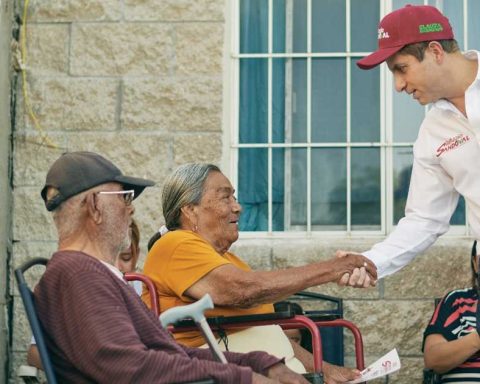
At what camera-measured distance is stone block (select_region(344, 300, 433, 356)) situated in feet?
21.8

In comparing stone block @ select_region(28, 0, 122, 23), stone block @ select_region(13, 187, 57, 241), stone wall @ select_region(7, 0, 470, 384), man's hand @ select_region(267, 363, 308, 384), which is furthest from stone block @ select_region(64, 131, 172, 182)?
man's hand @ select_region(267, 363, 308, 384)

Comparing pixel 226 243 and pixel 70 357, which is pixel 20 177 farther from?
pixel 70 357

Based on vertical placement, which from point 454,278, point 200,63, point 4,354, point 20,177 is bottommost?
point 4,354

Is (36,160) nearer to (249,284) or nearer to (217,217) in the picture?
(217,217)

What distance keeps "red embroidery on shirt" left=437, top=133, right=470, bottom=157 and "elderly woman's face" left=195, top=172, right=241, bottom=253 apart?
95 centimetres

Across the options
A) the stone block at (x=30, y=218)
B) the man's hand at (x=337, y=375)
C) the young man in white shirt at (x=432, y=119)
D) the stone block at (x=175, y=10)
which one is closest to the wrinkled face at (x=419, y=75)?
the young man in white shirt at (x=432, y=119)

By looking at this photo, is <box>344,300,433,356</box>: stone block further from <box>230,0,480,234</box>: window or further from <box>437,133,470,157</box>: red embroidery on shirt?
<box>437,133,470,157</box>: red embroidery on shirt

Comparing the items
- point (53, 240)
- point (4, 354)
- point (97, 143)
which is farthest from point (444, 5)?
point (4, 354)

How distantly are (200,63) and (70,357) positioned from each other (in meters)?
3.28

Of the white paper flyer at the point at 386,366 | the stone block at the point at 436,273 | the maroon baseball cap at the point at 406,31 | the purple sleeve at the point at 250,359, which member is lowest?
the white paper flyer at the point at 386,366

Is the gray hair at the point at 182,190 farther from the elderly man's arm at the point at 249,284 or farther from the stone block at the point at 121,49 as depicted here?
the stone block at the point at 121,49

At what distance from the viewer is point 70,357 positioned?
3.80 metres

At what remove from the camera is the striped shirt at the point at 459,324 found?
5410 mm

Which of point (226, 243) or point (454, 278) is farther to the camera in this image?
point (454, 278)
